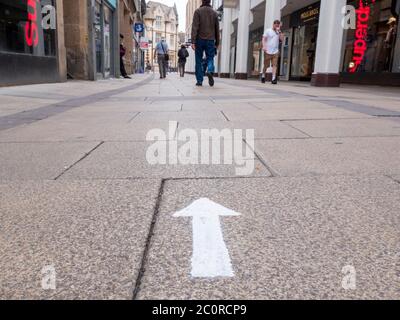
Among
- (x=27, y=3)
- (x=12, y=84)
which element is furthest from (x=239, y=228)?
(x=27, y=3)

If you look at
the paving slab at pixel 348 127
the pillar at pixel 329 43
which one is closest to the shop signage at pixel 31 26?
the pillar at pixel 329 43

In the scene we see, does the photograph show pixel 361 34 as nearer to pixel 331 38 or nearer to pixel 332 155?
pixel 331 38

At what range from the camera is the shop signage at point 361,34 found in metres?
14.9

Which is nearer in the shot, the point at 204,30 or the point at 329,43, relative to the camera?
the point at 204,30

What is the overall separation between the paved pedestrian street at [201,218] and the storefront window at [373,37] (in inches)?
511

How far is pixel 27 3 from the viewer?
938cm

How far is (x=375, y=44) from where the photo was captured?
15.1 meters

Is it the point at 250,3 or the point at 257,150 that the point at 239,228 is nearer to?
the point at 257,150

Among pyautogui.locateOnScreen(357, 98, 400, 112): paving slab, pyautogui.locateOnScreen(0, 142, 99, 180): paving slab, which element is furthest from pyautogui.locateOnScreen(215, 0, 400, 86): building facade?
pyautogui.locateOnScreen(0, 142, 99, 180): paving slab

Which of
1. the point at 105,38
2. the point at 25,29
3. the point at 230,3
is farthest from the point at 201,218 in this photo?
the point at 230,3

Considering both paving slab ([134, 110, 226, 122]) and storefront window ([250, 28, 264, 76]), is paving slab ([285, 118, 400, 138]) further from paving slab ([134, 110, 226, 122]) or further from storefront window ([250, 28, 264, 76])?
storefront window ([250, 28, 264, 76])

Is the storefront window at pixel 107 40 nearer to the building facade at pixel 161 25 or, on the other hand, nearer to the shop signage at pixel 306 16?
the shop signage at pixel 306 16

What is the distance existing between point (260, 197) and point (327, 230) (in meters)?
0.41

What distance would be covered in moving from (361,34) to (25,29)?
40.7ft
